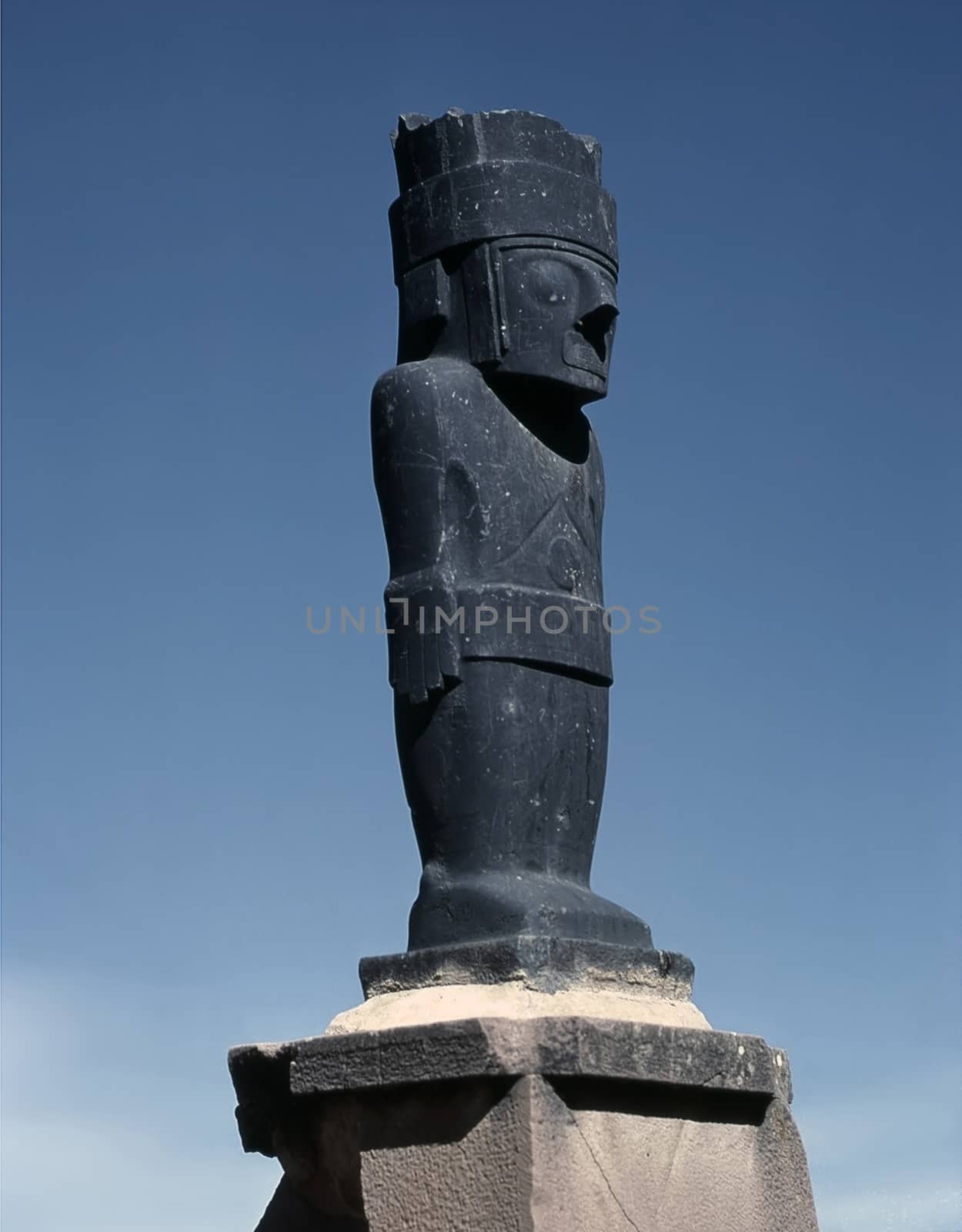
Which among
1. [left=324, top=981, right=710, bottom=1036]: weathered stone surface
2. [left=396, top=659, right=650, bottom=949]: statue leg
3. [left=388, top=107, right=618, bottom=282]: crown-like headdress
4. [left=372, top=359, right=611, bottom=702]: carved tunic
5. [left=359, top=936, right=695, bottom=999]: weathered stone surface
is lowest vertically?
[left=324, top=981, right=710, bottom=1036]: weathered stone surface

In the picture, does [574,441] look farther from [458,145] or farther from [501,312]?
[458,145]

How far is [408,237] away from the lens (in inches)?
228

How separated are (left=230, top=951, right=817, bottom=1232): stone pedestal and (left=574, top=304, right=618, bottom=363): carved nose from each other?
6.62 ft

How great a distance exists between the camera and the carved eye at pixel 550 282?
18.3ft

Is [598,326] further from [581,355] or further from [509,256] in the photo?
[509,256]

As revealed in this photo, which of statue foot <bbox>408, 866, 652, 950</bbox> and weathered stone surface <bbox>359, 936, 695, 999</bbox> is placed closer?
weathered stone surface <bbox>359, 936, 695, 999</bbox>

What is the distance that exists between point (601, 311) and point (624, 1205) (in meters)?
2.76

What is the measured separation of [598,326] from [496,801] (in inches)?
63.8

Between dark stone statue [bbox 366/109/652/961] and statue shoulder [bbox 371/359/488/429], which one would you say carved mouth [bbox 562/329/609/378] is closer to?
dark stone statue [bbox 366/109/652/961]

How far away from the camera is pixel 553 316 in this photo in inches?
220

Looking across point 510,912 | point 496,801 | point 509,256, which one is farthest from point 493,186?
point 510,912

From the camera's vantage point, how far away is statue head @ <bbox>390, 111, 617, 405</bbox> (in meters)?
5.56

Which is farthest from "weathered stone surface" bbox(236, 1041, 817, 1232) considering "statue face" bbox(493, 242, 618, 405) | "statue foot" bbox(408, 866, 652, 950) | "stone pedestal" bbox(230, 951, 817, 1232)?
"statue face" bbox(493, 242, 618, 405)

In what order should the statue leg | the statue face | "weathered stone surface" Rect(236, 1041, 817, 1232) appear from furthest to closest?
the statue face < the statue leg < "weathered stone surface" Rect(236, 1041, 817, 1232)
